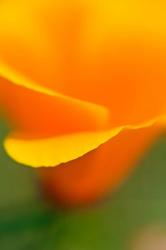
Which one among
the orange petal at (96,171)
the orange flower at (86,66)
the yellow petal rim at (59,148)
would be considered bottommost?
the yellow petal rim at (59,148)

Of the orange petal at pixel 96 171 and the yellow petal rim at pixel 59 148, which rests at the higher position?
the orange petal at pixel 96 171

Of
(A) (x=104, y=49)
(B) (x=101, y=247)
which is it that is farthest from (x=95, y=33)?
(B) (x=101, y=247)

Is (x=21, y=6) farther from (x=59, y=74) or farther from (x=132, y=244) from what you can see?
(x=132, y=244)

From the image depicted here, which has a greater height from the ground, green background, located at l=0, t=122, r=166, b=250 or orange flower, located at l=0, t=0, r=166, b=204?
orange flower, located at l=0, t=0, r=166, b=204

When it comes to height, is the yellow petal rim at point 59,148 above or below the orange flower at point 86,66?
below

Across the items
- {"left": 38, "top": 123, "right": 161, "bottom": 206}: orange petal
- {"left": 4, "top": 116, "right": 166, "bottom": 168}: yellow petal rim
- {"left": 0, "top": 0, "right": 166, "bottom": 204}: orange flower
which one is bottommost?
{"left": 4, "top": 116, "right": 166, "bottom": 168}: yellow petal rim
